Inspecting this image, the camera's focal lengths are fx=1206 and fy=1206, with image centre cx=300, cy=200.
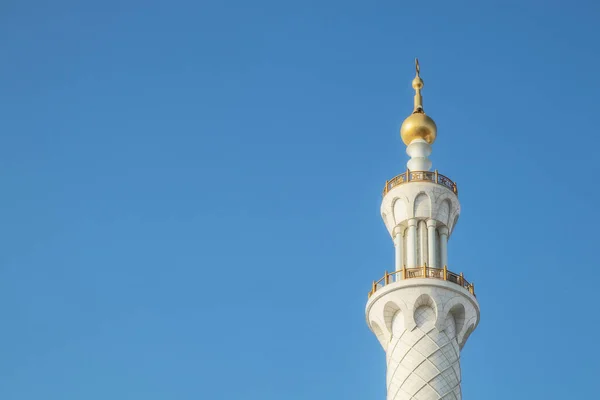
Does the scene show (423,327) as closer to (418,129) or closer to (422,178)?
(422,178)

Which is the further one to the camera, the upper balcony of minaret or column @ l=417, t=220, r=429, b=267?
the upper balcony of minaret

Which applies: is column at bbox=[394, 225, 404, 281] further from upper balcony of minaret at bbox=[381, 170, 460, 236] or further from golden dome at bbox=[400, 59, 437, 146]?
golden dome at bbox=[400, 59, 437, 146]

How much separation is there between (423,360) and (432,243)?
16.0 feet

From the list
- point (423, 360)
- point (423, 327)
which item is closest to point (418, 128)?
point (423, 327)

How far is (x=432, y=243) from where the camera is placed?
1583 inches

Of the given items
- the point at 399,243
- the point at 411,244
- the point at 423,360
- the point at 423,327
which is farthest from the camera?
the point at 399,243

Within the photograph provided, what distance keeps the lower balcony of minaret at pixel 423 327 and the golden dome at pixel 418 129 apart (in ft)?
20.8

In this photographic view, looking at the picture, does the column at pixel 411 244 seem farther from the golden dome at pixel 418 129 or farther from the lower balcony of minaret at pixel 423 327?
the golden dome at pixel 418 129

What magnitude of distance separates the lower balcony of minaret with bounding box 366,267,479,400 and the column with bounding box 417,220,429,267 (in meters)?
1.27

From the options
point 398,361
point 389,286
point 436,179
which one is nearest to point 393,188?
point 436,179

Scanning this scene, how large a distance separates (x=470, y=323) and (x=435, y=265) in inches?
94.9

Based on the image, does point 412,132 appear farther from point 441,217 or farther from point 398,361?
point 398,361

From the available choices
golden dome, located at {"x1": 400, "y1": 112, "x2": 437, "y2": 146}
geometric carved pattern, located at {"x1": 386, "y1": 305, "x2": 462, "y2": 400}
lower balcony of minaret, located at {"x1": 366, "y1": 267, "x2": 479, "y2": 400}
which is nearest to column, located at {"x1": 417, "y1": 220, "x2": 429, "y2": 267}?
lower balcony of minaret, located at {"x1": 366, "y1": 267, "x2": 479, "y2": 400}

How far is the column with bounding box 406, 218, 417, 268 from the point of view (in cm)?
4003
